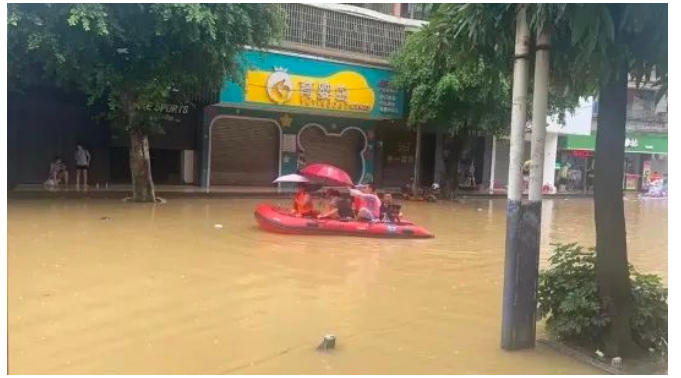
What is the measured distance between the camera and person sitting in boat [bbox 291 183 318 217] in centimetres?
1339

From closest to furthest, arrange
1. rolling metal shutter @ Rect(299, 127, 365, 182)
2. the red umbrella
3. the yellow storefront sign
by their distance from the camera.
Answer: the red umbrella, the yellow storefront sign, rolling metal shutter @ Rect(299, 127, 365, 182)

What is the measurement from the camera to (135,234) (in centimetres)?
1195

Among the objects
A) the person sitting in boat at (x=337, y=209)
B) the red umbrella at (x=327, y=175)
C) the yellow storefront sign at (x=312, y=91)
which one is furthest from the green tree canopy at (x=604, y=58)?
the yellow storefront sign at (x=312, y=91)

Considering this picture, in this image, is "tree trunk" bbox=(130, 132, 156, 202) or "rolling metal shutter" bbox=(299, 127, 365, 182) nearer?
"tree trunk" bbox=(130, 132, 156, 202)

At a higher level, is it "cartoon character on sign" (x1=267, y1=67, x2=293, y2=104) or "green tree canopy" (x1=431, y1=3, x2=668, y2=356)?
"cartoon character on sign" (x1=267, y1=67, x2=293, y2=104)

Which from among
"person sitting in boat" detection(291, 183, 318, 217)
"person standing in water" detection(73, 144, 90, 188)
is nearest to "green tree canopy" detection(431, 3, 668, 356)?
"person sitting in boat" detection(291, 183, 318, 217)

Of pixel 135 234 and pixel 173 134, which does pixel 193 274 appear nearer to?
pixel 135 234

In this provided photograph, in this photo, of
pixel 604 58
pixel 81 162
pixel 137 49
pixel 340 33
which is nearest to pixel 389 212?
pixel 137 49

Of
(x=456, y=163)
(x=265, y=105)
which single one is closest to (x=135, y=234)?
(x=265, y=105)

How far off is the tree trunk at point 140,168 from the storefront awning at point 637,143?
77.3 ft

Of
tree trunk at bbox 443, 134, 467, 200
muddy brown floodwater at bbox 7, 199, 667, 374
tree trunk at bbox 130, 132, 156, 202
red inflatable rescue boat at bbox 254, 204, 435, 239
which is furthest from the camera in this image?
tree trunk at bbox 443, 134, 467, 200

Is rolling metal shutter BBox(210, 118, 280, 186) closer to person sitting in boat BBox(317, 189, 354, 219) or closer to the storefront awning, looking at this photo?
person sitting in boat BBox(317, 189, 354, 219)

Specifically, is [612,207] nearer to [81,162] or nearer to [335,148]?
[81,162]

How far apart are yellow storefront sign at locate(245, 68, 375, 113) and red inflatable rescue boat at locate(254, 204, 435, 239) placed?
32.1 ft
